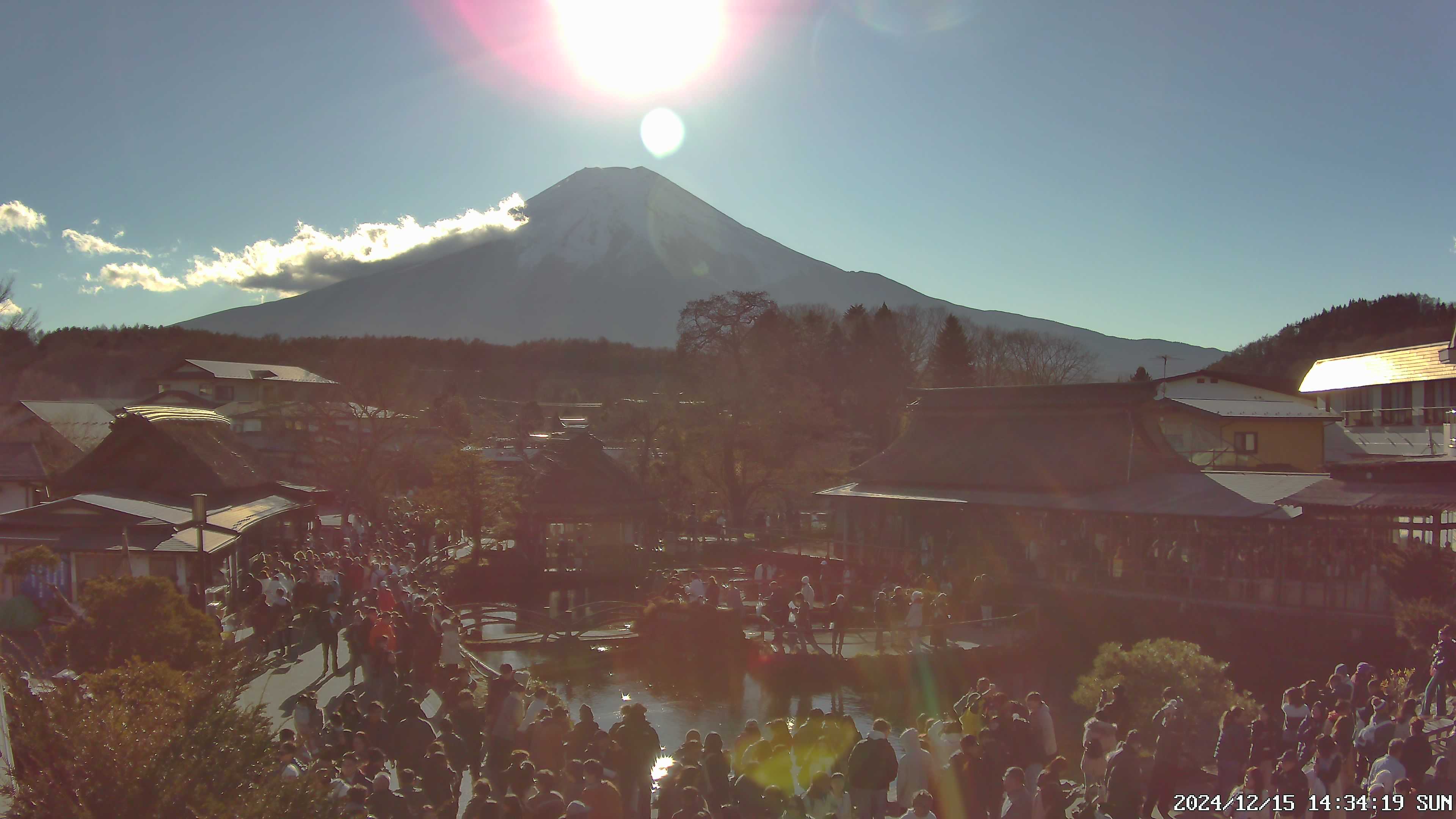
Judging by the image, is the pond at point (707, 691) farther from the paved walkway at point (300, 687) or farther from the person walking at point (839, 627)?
the paved walkway at point (300, 687)

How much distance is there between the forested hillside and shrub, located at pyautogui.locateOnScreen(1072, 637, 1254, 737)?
2136 inches

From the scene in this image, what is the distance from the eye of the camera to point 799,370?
54844 mm

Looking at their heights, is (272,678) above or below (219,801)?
below

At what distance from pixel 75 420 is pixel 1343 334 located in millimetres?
77698

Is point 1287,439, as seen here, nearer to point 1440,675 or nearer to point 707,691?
point 1440,675

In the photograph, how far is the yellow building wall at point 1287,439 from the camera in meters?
33.1

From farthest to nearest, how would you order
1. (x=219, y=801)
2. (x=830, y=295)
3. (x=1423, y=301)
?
(x=830, y=295)
(x=1423, y=301)
(x=219, y=801)

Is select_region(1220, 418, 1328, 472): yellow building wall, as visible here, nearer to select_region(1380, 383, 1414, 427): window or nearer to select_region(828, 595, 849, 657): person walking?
select_region(1380, 383, 1414, 427): window

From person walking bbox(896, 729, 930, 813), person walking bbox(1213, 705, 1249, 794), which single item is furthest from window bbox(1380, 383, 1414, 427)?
person walking bbox(896, 729, 930, 813)

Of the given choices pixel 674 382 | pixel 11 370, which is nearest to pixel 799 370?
pixel 674 382

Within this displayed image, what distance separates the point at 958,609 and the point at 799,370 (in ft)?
118

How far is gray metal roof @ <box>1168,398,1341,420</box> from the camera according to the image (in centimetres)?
3275

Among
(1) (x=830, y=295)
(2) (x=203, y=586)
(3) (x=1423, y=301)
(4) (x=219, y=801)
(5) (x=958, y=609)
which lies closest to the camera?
(4) (x=219, y=801)

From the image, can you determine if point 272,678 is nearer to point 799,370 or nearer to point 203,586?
point 203,586
